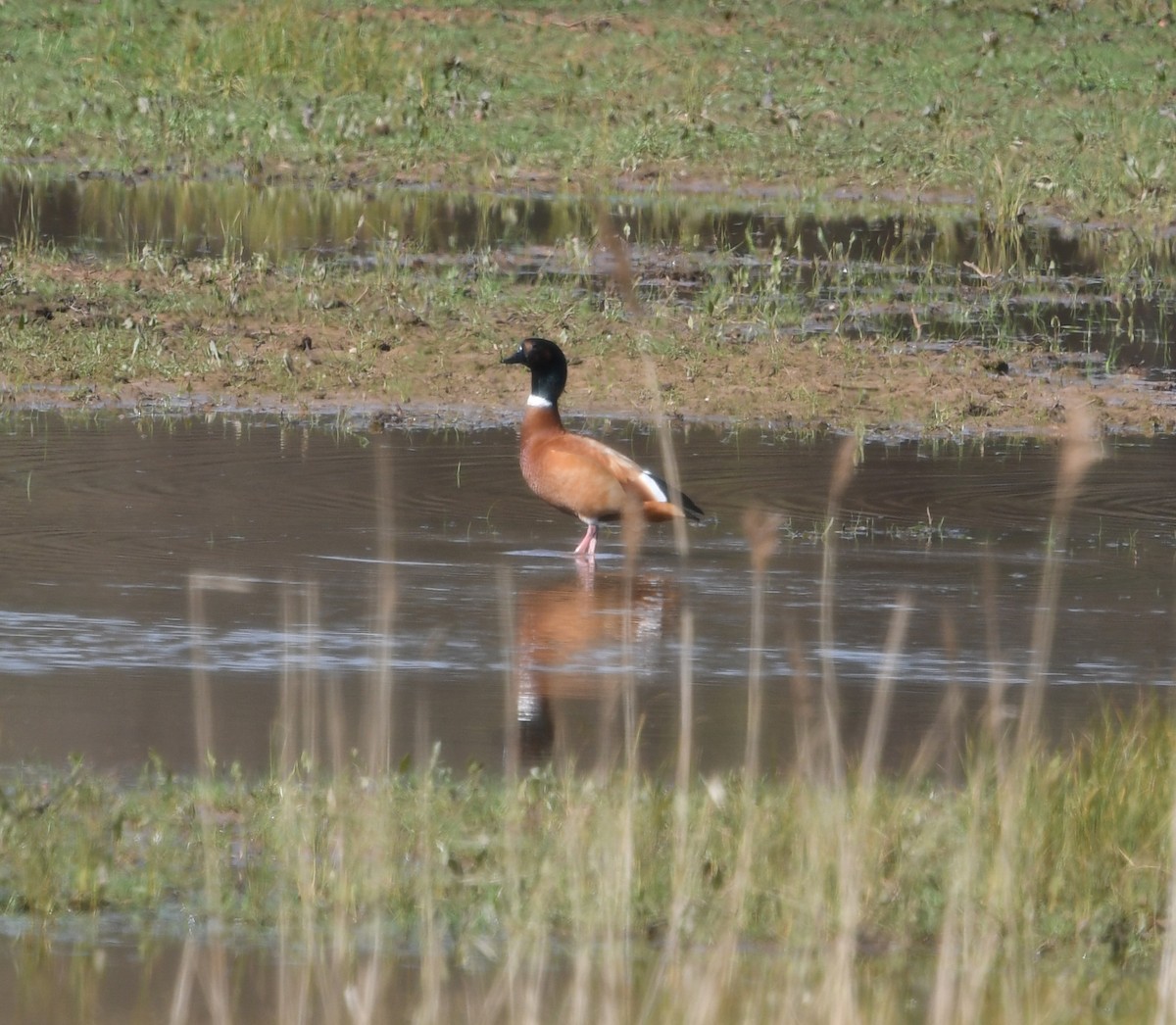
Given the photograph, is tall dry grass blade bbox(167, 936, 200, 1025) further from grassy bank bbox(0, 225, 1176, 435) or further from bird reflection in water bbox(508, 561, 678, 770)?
grassy bank bbox(0, 225, 1176, 435)

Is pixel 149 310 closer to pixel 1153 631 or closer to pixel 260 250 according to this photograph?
pixel 260 250

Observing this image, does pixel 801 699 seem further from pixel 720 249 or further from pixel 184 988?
pixel 720 249

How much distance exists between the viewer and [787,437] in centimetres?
1374

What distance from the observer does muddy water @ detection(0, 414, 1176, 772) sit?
7.66 meters

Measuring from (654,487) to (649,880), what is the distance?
4824 mm

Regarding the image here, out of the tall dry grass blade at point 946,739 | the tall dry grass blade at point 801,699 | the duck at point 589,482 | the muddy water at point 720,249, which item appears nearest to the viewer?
the tall dry grass blade at point 946,739

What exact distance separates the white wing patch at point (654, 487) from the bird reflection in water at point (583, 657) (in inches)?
15.9

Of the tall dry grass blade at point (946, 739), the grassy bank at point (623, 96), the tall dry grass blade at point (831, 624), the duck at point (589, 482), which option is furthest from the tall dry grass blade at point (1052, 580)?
the grassy bank at point (623, 96)

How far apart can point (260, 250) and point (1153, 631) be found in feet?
35.8

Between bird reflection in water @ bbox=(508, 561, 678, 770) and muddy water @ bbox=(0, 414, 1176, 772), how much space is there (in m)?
0.02

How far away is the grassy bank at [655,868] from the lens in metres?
5.52

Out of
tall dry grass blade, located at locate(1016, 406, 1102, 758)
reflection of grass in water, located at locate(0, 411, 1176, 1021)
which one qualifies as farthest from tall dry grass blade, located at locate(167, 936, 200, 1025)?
tall dry grass blade, located at locate(1016, 406, 1102, 758)

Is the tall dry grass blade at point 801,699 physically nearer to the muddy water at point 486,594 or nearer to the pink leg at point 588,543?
the muddy water at point 486,594

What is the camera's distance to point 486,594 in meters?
9.66
